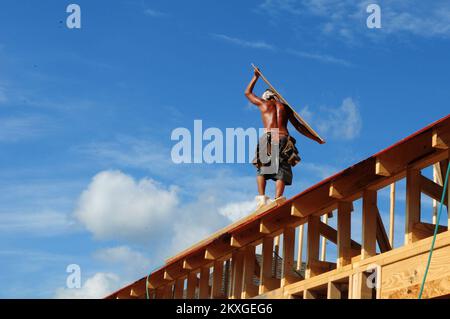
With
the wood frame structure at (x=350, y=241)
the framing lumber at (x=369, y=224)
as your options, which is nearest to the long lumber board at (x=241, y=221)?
the wood frame structure at (x=350, y=241)

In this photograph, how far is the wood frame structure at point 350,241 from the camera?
11.4m

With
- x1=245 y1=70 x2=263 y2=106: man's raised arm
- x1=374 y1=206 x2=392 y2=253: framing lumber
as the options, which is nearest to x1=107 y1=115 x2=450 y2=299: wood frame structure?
→ x1=374 y1=206 x2=392 y2=253: framing lumber

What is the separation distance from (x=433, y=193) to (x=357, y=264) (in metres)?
1.26

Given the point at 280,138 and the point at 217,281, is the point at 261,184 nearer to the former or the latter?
the point at 280,138

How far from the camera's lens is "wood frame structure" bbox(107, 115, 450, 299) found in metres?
11.4

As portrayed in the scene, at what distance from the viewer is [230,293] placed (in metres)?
15.9

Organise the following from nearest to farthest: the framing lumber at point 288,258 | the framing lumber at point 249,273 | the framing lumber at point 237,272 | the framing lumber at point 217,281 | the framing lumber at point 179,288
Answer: the framing lumber at point 288,258, the framing lumber at point 249,273, the framing lumber at point 237,272, the framing lumber at point 217,281, the framing lumber at point 179,288

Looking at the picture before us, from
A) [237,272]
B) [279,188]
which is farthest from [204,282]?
[279,188]

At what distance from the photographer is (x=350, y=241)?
13289 millimetres

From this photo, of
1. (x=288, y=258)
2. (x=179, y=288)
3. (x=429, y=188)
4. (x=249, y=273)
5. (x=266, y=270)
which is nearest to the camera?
(x=429, y=188)

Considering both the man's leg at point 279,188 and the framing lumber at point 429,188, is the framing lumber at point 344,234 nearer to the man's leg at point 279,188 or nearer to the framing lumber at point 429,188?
the framing lumber at point 429,188

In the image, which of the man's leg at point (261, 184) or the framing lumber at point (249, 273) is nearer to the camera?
the framing lumber at point (249, 273)
